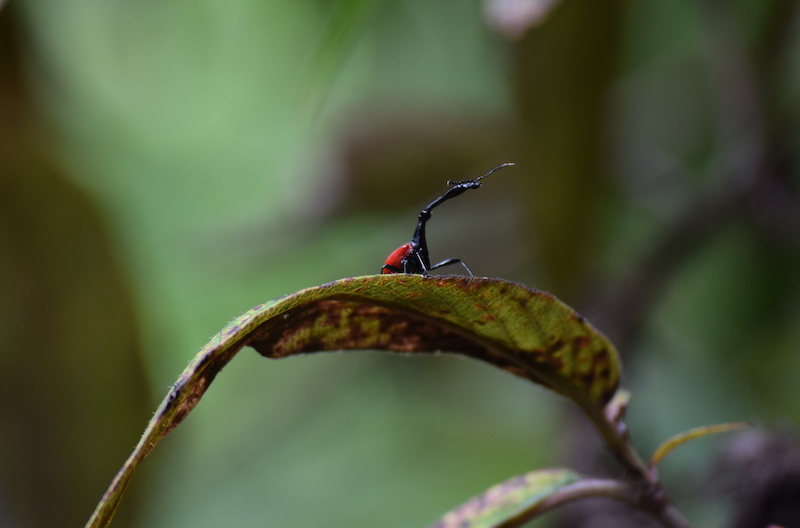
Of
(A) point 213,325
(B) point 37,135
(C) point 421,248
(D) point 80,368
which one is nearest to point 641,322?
(C) point 421,248

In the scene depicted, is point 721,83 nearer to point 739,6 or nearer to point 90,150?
point 739,6

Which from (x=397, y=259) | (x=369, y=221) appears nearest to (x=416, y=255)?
(x=397, y=259)

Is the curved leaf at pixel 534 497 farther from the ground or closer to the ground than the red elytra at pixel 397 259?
closer to the ground

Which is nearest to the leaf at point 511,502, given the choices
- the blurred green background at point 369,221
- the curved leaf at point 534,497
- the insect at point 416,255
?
the curved leaf at point 534,497

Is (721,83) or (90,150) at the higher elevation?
(90,150)

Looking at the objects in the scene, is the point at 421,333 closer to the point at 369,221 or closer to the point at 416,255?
the point at 416,255

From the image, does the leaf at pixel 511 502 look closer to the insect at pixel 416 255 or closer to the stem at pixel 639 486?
the stem at pixel 639 486

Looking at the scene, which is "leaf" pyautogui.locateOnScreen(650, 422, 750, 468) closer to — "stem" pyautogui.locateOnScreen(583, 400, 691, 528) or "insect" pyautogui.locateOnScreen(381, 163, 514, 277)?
"stem" pyautogui.locateOnScreen(583, 400, 691, 528)
